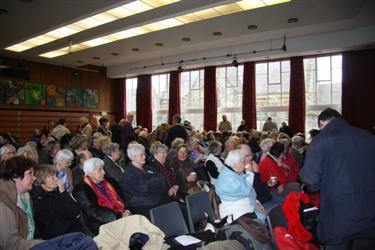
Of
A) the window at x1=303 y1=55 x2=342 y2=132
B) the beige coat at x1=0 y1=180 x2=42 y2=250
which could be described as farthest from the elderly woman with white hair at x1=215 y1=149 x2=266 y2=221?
the window at x1=303 y1=55 x2=342 y2=132

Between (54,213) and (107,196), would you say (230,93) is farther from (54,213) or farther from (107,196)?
(54,213)

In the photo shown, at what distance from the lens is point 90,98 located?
48.7 ft

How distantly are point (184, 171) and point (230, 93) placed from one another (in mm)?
8686

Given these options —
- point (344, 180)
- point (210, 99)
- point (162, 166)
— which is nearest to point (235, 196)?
point (344, 180)

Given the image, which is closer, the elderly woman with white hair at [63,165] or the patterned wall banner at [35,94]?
the elderly woman with white hair at [63,165]

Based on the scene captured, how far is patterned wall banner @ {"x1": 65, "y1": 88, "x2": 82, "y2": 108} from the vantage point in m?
14.0

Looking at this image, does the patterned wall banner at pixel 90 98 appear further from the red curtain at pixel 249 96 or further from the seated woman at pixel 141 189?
the seated woman at pixel 141 189

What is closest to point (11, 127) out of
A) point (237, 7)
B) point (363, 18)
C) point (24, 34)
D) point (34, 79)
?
point (34, 79)

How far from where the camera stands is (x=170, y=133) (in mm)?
6895

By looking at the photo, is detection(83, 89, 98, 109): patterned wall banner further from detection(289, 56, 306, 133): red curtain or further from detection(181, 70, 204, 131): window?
detection(289, 56, 306, 133): red curtain

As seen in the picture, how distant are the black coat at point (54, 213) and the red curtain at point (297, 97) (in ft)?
32.0

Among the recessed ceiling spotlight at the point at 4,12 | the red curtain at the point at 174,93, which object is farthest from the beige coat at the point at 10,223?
the red curtain at the point at 174,93

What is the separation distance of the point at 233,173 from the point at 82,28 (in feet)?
21.6

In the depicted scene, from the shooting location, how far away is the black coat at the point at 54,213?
2768 millimetres
